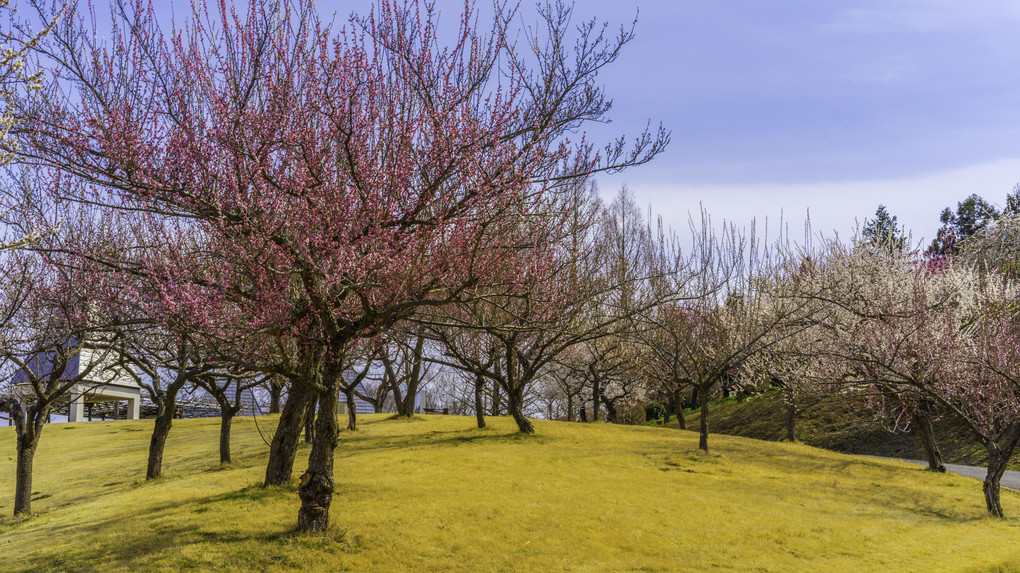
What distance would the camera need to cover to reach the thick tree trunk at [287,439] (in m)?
13.4

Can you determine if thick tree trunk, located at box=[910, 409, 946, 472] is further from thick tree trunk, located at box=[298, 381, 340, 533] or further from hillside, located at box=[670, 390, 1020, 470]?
thick tree trunk, located at box=[298, 381, 340, 533]

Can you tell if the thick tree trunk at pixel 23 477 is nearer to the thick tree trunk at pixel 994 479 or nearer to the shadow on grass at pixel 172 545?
the shadow on grass at pixel 172 545

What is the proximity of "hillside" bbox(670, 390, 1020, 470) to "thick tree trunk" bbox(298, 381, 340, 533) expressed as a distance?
21.1 m

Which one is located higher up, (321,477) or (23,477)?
(321,477)

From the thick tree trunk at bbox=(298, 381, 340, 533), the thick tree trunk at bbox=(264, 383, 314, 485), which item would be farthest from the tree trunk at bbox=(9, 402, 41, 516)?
the thick tree trunk at bbox=(298, 381, 340, 533)

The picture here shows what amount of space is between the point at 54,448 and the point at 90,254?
72.6 ft

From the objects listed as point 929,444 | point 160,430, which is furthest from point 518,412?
point 929,444

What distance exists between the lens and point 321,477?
10.2 metres

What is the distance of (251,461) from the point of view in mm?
18562

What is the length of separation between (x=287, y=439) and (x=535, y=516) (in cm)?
539

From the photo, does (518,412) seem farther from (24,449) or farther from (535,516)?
(24,449)

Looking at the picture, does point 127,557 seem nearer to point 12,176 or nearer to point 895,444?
point 12,176

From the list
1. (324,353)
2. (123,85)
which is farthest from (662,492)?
(123,85)

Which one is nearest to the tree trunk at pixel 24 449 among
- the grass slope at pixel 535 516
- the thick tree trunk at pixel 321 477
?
the grass slope at pixel 535 516
